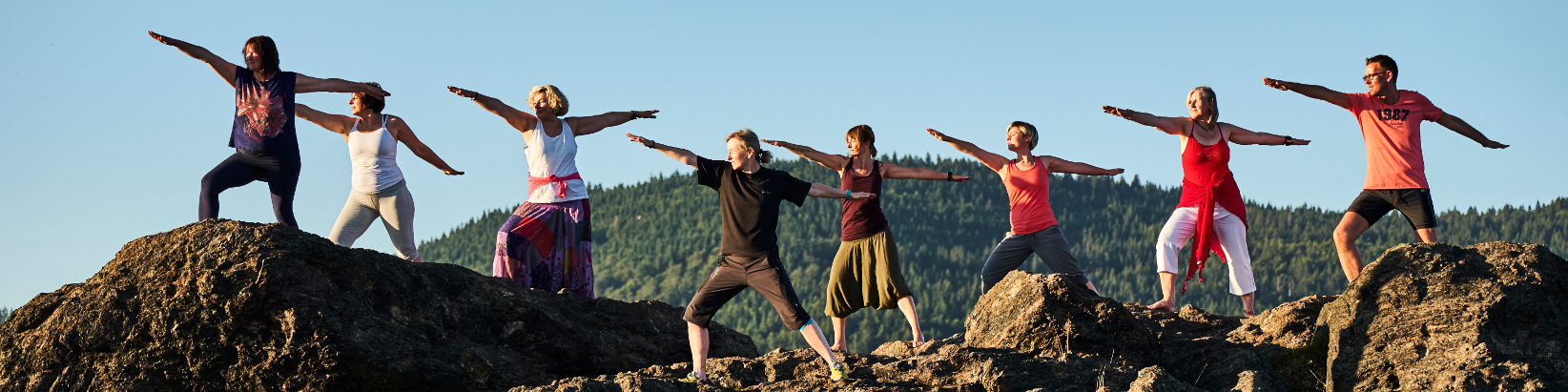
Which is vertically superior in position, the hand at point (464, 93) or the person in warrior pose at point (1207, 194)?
the hand at point (464, 93)

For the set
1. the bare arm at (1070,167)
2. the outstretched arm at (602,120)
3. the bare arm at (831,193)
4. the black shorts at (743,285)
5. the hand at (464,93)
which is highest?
the hand at (464,93)

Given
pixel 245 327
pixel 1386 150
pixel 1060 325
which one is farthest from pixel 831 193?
pixel 1386 150

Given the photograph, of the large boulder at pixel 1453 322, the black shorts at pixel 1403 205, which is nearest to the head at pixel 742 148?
the large boulder at pixel 1453 322

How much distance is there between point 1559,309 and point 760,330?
136 m

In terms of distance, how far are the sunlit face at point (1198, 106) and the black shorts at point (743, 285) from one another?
146 inches

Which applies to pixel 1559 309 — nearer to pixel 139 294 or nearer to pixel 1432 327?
pixel 1432 327

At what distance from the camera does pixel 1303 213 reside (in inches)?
7067

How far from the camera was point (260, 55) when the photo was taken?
28.2ft

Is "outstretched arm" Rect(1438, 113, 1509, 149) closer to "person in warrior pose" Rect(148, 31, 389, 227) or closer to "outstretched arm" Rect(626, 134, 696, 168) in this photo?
"outstretched arm" Rect(626, 134, 696, 168)

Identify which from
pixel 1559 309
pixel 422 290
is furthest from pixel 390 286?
pixel 1559 309

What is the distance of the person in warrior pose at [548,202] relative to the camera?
9.41 metres

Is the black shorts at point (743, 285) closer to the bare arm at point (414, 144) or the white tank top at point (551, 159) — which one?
the white tank top at point (551, 159)

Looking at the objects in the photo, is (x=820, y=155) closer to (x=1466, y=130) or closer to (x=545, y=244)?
(x=545, y=244)

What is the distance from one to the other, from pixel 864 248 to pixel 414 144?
3480mm
